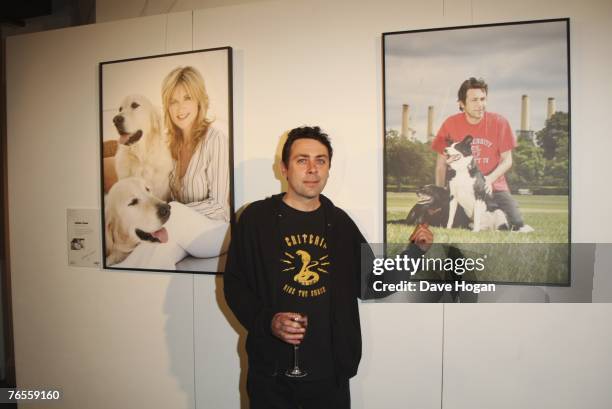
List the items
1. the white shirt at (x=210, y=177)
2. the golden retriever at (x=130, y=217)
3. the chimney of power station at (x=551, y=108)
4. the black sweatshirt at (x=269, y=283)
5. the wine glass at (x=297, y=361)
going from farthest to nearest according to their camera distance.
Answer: the golden retriever at (x=130, y=217) → the white shirt at (x=210, y=177) → the chimney of power station at (x=551, y=108) → the black sweatshirt at (x=269, y=283) → the wine glass at (x=297, y=361)

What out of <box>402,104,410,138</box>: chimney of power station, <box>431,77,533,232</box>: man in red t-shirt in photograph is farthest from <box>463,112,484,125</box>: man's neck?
<box>402,104,410,138</box>: chimney of power station

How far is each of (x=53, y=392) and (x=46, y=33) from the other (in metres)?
2.32

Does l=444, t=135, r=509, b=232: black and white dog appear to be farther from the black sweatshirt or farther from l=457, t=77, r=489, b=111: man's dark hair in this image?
the black sweatshirt

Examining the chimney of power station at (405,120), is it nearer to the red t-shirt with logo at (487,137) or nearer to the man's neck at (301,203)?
the red t-shirt with logo at (487,137)

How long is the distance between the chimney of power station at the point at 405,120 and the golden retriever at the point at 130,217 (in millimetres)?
1363

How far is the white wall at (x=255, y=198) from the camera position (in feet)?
5.59

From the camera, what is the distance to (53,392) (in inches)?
91.1

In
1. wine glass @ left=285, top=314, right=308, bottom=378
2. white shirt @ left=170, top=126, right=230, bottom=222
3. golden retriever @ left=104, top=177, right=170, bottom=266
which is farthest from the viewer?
golden retriever @ left=104, top=177, right=170, bottom=266

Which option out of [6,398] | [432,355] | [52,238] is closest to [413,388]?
[432,355]

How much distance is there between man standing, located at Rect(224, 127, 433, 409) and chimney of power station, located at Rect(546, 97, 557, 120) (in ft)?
3.43

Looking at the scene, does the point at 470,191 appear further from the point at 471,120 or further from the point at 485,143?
the point at 471,120

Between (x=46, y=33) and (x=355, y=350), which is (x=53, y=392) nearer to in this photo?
(x=355, y=350)

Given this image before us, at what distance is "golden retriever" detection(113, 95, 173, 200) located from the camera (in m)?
2.04

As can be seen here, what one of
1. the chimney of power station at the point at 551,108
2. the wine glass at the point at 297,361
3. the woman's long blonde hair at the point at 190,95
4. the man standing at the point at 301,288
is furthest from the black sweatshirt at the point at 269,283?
the chimney of power station at the point at 551,108
